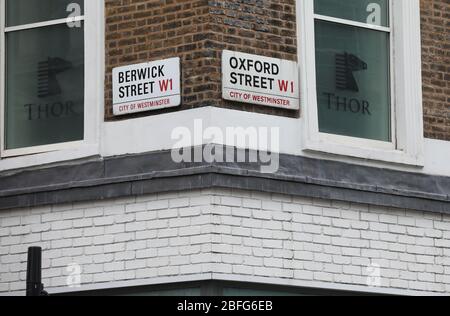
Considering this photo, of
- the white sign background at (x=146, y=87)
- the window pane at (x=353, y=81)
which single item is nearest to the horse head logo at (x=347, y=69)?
the window pane at (x=353, y=81)

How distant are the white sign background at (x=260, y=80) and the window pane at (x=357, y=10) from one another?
836 millimetres

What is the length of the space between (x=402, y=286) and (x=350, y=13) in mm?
2763

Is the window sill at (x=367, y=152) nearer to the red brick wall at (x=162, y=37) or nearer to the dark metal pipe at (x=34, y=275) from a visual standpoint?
the red brick wall at (x=162, y=37)

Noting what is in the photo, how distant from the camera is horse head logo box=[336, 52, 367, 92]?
51.1ft

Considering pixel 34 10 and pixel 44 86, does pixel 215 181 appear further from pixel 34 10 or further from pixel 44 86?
pixel 34 10

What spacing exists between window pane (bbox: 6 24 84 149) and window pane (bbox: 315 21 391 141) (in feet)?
7.74

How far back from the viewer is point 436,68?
16000mm

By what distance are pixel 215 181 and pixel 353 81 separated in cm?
213

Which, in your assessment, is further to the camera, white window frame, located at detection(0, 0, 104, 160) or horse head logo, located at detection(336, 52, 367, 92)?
horse head logo, located at detection(336, 52, 367, 92)

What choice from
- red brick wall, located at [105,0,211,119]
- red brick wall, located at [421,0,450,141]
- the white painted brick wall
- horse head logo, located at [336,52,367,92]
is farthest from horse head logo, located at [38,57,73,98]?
red brick wall, located at [421,0,450,141]

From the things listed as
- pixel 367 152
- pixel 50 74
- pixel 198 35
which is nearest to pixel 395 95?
pixel 367 152

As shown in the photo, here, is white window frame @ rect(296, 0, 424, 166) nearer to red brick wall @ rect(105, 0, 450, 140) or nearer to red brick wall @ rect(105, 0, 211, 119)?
red brick wall @ rect(105, 0, 450, 140)

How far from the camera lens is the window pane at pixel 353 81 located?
15.4 m
